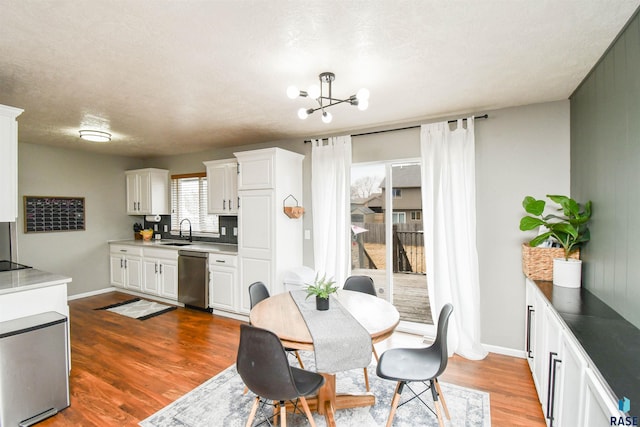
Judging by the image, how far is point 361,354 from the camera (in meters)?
1.83

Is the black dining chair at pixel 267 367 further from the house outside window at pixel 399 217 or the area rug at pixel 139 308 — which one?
the area rug at pixel 139 308

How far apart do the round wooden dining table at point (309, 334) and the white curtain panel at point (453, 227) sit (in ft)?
3.74

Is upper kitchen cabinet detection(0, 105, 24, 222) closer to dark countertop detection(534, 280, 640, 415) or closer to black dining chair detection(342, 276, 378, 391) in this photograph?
black dining chair detection(342, 276, 378, 391)

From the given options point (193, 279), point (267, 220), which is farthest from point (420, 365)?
point (193, 279)

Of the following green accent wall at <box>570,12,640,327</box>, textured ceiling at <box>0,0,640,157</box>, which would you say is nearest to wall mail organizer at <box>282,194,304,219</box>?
textured ceiling at <box>0,0,640,157</box>

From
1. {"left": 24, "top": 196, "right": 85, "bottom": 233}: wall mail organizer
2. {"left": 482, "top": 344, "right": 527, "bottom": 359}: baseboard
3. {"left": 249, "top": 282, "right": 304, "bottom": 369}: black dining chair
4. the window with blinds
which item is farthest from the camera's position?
the window with blinds

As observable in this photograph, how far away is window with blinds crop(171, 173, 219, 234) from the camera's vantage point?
17.8 feet

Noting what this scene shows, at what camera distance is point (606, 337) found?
156cm

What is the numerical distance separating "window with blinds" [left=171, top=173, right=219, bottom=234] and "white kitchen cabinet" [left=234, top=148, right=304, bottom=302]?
1.45 meters

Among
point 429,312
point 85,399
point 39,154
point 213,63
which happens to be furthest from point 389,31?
point 39,154

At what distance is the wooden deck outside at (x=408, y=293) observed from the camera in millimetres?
3824

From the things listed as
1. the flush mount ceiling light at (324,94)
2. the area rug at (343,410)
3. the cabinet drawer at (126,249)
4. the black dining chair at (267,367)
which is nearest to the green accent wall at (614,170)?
the area rug at (343,410)

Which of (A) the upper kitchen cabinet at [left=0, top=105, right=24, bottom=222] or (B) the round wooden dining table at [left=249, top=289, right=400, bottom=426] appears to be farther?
(A) the upper kitchen cabinet at [left=0, top=105, right=24, bottom=222]

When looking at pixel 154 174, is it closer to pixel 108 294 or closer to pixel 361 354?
pixel 108 294
